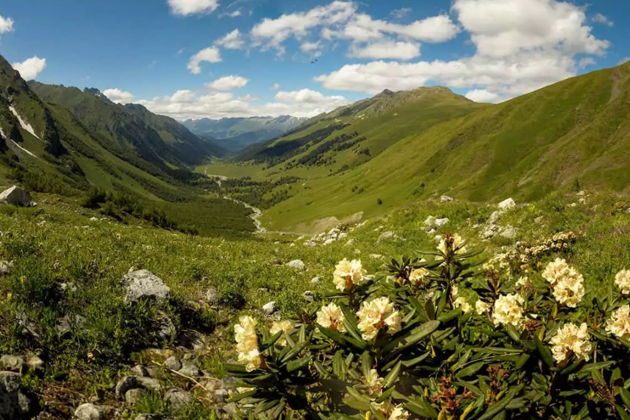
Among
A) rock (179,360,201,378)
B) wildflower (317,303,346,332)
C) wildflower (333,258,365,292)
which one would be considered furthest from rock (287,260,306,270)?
wildflower (317,303,346,332)

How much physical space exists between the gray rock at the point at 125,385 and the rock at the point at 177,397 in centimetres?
62

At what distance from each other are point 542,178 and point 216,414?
10092 centimetres

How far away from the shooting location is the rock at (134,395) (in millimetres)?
6082

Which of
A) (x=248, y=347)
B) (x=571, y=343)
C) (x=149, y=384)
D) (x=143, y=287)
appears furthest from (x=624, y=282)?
(x=143, y=287)

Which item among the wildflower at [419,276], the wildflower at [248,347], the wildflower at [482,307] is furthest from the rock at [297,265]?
the wildflower at [248,347]

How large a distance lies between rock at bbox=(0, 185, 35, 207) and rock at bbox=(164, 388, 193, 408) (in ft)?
117

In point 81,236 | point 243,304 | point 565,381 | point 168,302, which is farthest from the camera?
point 81,236

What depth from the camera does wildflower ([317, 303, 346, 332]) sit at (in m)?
4.07

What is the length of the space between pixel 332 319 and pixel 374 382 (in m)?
0.89

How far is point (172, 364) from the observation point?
24.0 ft

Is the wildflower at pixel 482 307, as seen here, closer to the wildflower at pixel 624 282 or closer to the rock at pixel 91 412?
the wildflower at pixel 624 282

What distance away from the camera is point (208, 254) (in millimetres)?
16906

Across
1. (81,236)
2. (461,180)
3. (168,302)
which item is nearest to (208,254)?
(81,236)

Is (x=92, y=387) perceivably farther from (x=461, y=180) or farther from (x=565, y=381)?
(x=461, y=180)
